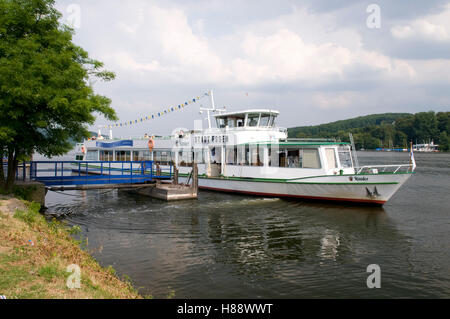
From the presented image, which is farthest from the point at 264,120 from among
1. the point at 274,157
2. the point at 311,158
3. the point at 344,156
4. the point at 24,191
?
the point at 24,191

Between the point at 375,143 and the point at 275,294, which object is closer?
the point at 275,294

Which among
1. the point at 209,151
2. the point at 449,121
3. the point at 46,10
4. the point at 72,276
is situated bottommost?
the point at 72,276

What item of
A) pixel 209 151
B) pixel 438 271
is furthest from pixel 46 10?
pixel 438 271

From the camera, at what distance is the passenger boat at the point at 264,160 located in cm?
1828

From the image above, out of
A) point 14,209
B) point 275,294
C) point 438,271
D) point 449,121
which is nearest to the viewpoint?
point 275,294

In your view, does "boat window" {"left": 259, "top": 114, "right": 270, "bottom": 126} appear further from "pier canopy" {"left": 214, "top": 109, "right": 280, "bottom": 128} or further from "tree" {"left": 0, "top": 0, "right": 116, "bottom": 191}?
"tree" {"left": 0, "top": 0, "right": 116, "bottom": 191}

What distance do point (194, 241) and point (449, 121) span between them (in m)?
137

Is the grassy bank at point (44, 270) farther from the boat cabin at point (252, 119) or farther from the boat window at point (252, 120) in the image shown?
the boat window at point (252, 120)

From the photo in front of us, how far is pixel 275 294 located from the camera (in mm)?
7832

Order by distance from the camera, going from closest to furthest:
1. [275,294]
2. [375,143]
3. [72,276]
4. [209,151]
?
1. [72,276]
2. [275,294]
3. [209,151]
4. [375,143]

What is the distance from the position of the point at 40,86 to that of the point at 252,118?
48.6ft

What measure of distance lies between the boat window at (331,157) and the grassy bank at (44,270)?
14866mm

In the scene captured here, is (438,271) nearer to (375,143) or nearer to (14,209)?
(14,209)

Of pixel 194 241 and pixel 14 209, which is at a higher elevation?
pixel 14 209
